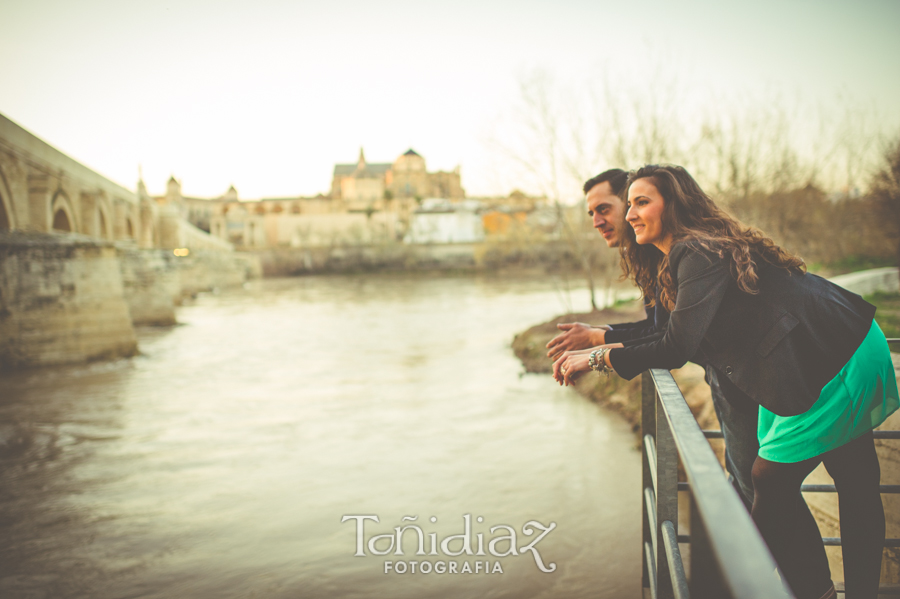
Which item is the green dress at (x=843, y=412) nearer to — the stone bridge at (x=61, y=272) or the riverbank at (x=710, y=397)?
the riverbank at (x=710, y=397)

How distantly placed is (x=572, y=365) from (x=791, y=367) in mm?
764

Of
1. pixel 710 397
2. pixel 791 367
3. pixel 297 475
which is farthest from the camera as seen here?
pixel 297 475

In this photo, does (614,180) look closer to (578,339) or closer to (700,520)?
(578,339)

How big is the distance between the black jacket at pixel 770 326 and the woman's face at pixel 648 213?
8.4 inches

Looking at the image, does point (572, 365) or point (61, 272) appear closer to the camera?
point (572, 365)

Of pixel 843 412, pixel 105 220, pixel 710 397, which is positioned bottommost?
pixel 710 397

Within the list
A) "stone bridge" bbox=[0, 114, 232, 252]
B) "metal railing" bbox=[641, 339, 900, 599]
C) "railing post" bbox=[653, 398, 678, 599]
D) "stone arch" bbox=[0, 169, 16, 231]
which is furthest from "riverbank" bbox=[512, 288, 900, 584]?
"stone arch" bbox=[0, 169, 16, 231]

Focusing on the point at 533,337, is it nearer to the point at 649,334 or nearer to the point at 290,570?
the point at 290,570

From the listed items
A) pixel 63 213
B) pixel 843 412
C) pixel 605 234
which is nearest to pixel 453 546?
pixel 605 234

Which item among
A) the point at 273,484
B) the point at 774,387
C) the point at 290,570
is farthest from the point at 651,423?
the point at 273,484

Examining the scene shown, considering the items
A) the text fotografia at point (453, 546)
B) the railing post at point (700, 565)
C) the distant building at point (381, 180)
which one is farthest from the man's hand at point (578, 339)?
the distant building at point (381, 180)

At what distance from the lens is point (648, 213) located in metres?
2.24

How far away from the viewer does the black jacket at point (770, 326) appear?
1912 mm

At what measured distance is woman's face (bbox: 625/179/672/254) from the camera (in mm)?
2234
